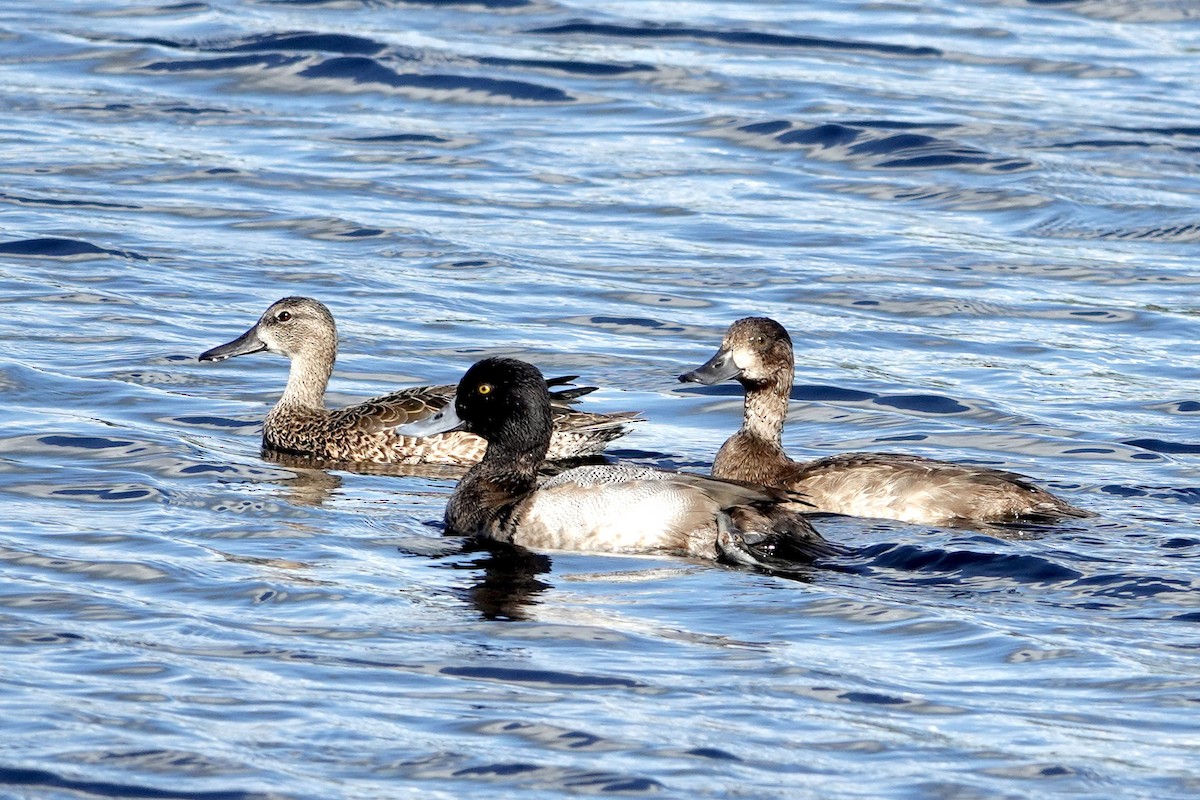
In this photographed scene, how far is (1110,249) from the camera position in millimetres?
19281

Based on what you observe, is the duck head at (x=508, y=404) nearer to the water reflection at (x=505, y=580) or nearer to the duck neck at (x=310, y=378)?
the water reflection at (x=505, y=580)

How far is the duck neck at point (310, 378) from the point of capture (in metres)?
14.5

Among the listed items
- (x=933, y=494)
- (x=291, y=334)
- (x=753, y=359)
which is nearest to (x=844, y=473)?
(x=933, y=494)

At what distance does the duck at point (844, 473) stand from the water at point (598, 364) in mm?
277

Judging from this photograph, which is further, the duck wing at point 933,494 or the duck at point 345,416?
the duck at point 345,416

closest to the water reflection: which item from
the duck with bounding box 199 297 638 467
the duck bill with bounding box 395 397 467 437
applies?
the duck bill with bounding box 395 397 467 437

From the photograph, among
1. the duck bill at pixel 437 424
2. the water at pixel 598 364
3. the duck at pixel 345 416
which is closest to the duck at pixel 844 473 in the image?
the water at pixel 598 364

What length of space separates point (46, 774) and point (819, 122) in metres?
17.0

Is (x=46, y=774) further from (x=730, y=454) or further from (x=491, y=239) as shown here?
(x=491, y=239)

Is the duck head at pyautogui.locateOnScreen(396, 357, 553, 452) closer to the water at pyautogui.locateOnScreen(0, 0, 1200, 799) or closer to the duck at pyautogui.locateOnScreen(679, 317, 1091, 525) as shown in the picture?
the water at pyautogui.locateOnScreen(0, 0, 1200, 799)

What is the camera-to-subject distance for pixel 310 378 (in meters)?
14.6

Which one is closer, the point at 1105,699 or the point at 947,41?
the point at 1105,699

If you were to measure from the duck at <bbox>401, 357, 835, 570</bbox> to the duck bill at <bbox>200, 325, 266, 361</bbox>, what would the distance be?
3320 millimetres

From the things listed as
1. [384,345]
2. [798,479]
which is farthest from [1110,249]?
[798,479]
